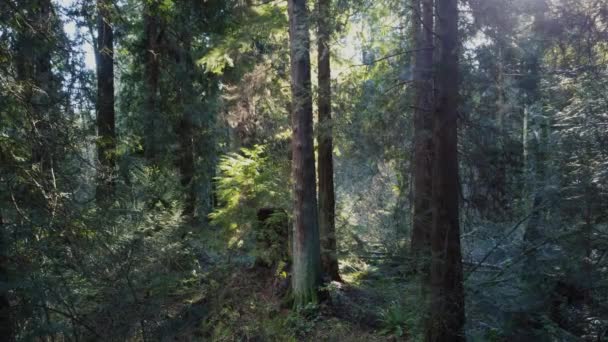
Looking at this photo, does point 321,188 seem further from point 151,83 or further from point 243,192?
point 151,83

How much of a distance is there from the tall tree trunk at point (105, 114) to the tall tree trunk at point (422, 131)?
4355mm

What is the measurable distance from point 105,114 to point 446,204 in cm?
839

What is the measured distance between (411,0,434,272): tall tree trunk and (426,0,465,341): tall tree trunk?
29 centimetres

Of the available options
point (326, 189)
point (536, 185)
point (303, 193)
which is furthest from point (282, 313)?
point (536, 185)

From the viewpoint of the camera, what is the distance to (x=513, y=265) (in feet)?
21.8

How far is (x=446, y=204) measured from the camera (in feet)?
17.7

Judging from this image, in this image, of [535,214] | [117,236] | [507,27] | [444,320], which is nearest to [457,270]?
[444,320]

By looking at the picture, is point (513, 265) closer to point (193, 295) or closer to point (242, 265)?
point (242, 265)

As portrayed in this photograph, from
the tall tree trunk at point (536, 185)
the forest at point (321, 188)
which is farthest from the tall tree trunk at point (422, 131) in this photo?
the tall tree trunk at point (536, 185)

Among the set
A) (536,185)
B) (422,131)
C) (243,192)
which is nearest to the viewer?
(422,131)

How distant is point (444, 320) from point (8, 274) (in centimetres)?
486

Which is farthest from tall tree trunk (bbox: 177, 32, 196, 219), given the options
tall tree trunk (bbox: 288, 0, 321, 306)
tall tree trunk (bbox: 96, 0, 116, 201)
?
tall tree trunk (bbox: 288, 0, 321, 306)

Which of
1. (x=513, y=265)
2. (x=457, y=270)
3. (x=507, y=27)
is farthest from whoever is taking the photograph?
(x=513, y=265)

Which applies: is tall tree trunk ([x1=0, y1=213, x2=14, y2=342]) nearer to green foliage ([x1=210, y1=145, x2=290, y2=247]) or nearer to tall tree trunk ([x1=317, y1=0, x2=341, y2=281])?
green foliage ([x1=210, y1=145, x2=290, y2=247])
